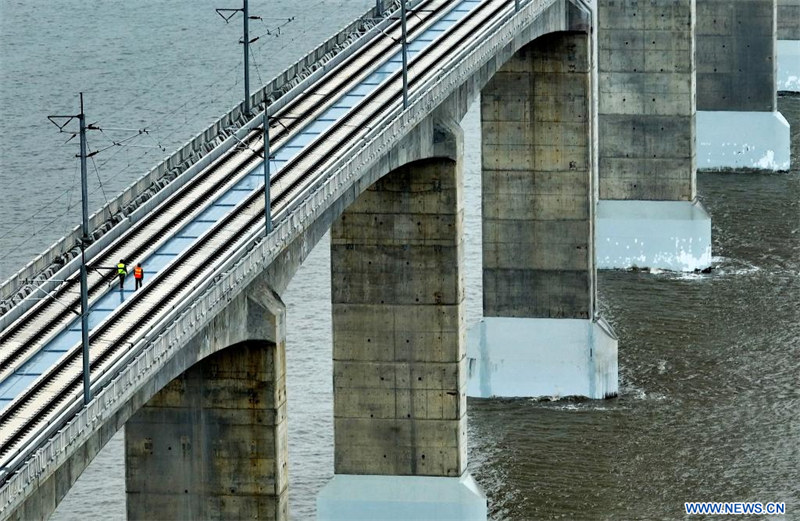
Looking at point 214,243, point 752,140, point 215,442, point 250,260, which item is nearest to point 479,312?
point 214,243

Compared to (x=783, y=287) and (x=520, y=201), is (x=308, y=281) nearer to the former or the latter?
(x=520, y=201)

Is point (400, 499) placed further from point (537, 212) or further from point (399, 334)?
point (537, 212)

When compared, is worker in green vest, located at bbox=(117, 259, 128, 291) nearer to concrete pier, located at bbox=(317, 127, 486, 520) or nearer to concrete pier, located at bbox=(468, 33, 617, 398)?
concrete pier, located at bbox=(317, 127, 486, 520)

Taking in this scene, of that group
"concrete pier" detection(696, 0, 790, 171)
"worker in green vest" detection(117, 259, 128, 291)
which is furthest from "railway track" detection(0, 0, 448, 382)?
"concrete pier" detection(696, 0, 790, 171)

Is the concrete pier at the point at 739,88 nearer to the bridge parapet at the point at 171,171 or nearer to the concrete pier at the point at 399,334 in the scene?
→ the bridge parapet at the point at 171,171

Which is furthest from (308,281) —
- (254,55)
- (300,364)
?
(254,55)

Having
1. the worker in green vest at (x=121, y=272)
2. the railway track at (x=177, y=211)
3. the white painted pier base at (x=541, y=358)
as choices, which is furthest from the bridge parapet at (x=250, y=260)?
the white painted pier base at (x=541, y=358)
